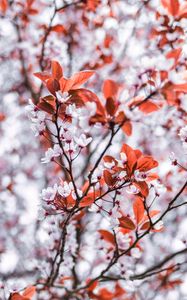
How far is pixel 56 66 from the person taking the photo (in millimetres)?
1382

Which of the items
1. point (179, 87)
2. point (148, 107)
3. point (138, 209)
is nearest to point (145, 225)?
point (138, 209)

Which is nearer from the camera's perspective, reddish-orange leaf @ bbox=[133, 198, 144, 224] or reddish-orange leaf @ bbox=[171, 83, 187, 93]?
reddish-orange leaf @ bbox=[171, 83, 187, 93]

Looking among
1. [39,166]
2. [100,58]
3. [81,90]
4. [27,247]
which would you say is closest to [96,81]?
[100,58]

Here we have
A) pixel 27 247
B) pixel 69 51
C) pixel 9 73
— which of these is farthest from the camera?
pixel 27 247

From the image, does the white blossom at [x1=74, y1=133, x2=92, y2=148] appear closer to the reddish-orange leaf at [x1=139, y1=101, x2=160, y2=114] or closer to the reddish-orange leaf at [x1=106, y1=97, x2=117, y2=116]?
the reddish-orange leaf at [x1=106, y1=97, x2=117, y2=116]

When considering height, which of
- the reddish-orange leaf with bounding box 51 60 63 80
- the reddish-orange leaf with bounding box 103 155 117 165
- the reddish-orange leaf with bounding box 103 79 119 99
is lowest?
the reddish-orange leaf with bounding box 103 155 117 165

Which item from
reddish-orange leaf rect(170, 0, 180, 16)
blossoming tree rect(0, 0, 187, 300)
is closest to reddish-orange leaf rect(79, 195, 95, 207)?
blossoming tree rect(0, 0, 187, 300)

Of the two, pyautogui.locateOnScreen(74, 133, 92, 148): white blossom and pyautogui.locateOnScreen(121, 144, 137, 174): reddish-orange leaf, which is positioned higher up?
pyautogui.locateOnScreen(74, 133, 92, 148): white blossom

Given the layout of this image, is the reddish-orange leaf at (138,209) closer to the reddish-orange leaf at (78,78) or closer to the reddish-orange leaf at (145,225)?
the reddish-orange leaf at (145,225)

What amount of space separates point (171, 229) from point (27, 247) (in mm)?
2105

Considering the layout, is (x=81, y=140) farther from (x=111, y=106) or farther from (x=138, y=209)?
(x=138, y=209)

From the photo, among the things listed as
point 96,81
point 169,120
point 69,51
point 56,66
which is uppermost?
point 96,81

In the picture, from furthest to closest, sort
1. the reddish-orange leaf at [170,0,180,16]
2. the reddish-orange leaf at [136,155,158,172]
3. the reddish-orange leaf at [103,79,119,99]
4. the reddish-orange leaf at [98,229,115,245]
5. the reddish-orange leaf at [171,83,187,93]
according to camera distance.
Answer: the reddish-orange leaf at [170,0,180,16], the reddish-orange leaf at [98,229,115,245], the reddish-orange leaf at [103,79,119,99], the reddish-orange leaf at [136,155,158,172], the reddish-orange leaf at [171,83,187,93]

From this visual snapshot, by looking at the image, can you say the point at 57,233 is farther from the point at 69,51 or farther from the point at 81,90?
the point at 69,51
